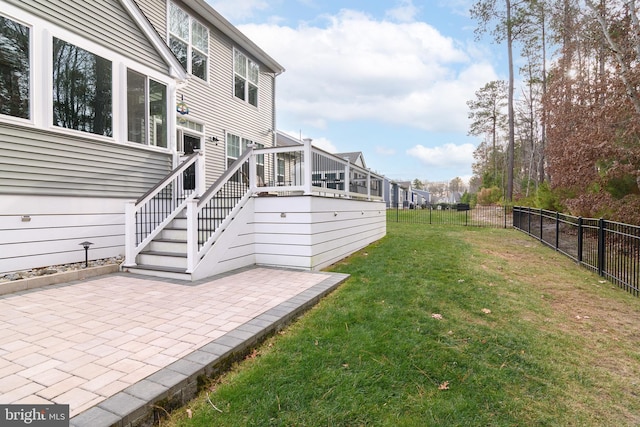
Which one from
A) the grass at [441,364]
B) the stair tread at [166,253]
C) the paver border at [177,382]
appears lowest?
the grass at [441,364]

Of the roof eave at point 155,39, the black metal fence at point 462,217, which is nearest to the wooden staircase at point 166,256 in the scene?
the roof eave at point 155,39

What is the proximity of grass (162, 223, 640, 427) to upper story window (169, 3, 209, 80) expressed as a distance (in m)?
7.90

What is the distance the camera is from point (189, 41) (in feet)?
29.1

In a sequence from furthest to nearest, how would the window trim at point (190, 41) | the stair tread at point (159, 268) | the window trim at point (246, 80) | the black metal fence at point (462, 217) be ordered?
1. the black metal fence at point (462, 217)
2. the window trim at point (246, 80)
3. the window trim at point (190, 41)
4. the stair tread at point (159, 268)

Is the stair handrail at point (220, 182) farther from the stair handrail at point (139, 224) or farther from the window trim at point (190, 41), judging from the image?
the window trim at point (190, 41)

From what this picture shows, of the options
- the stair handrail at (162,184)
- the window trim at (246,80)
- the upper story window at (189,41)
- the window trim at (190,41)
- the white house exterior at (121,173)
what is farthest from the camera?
the window trim at (246,80)

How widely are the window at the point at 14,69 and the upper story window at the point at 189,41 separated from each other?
4.37 m

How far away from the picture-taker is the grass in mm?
2012

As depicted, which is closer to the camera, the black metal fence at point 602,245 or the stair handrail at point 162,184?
the black metal fence at point 602,245

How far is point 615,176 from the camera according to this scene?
8633 millimetres

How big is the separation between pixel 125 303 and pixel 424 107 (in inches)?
884

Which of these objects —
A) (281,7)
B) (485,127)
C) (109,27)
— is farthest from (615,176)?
(485,127)

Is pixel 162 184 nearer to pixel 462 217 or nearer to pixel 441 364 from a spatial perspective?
pixel 441 364

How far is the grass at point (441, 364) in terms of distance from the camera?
2.01 meters
